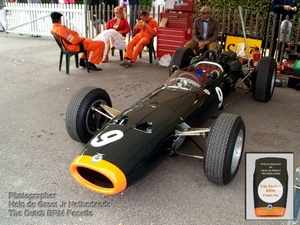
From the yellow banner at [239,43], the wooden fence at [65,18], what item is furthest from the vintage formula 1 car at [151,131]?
the wooden fence at [65,18]

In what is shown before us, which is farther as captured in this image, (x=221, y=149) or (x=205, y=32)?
(x=205, y=32)

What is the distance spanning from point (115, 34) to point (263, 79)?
404 centimetres

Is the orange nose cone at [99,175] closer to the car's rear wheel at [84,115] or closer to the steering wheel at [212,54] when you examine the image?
the car's rear wheel at [84,115]

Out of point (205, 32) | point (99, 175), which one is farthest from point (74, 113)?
point (205, 32)

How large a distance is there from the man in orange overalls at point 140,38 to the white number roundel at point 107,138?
4.95 metres

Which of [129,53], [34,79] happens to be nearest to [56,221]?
Result: [34,79]

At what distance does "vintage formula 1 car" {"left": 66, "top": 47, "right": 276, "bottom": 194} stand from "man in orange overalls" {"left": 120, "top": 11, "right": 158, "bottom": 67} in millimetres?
3664

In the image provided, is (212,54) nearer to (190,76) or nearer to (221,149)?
(190,76)

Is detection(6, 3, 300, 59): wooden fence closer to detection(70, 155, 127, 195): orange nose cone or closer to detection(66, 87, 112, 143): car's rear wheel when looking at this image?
detection(66, 87, 112, 143): car's rear wheel

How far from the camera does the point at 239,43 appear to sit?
24.0 ft

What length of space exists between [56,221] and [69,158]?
0.99 m

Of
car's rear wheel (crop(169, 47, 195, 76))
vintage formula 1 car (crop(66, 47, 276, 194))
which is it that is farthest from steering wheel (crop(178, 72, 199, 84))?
car's rear wheel (crop(169, 47, 195, 76))

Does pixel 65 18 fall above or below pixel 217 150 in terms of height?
above

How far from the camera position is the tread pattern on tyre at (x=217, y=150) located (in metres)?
2.69
